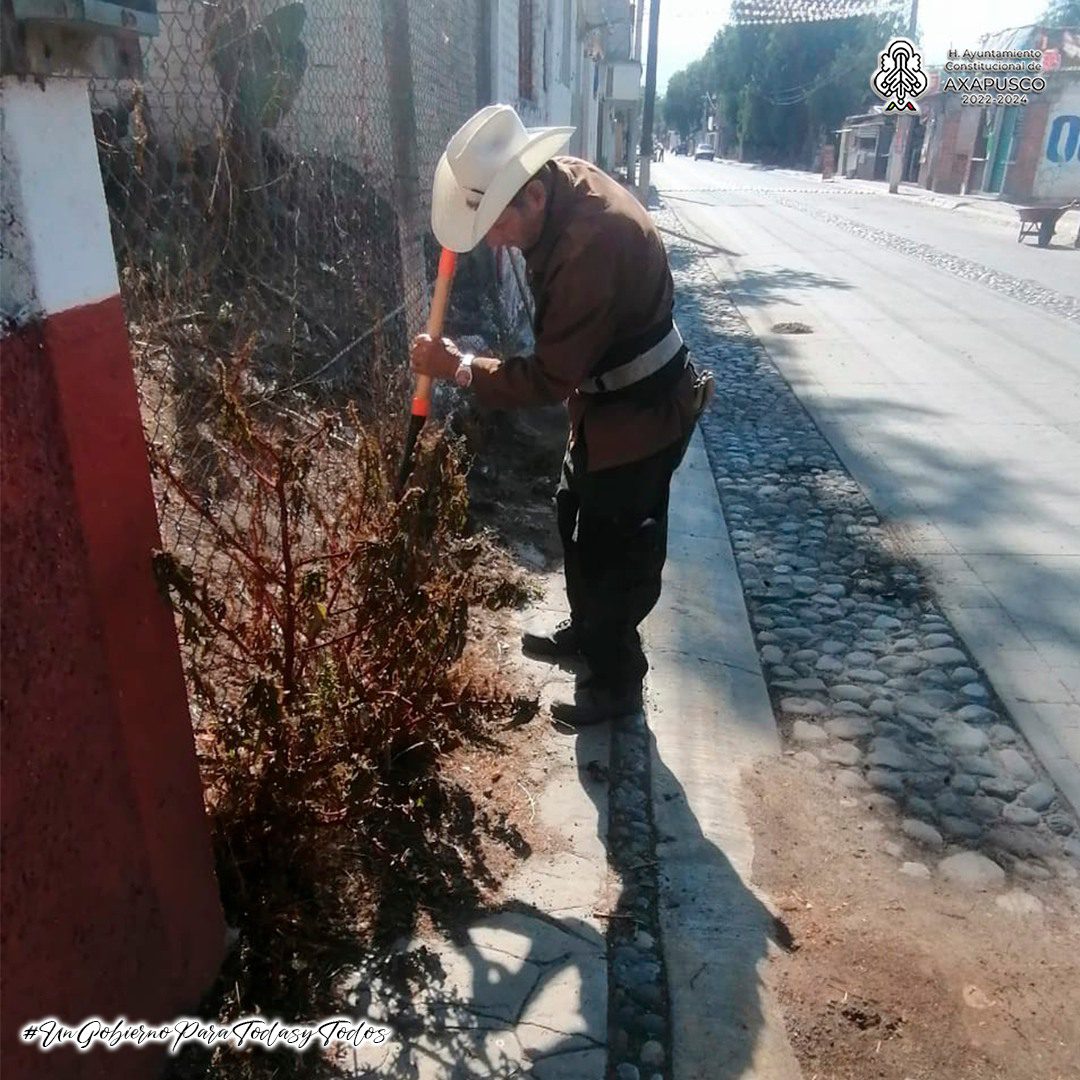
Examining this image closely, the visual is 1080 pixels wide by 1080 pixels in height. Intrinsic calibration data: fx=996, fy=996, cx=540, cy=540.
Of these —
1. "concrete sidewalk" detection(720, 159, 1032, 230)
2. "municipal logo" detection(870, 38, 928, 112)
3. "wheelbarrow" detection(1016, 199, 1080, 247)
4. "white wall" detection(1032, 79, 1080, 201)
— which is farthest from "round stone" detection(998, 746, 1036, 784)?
"white wall" detection(1032, 79, 1080, 201)

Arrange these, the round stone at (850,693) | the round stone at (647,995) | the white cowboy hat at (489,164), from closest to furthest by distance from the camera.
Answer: the round stone at (647,995) → the white cowboy hat at (489,164) → the round stone at (850,693)

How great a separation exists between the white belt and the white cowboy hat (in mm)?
535

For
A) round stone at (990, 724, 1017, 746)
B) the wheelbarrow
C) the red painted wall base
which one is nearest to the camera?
the red painted wall base

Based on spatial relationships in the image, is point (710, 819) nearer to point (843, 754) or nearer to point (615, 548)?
point (843, 754)

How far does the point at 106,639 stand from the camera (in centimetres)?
161

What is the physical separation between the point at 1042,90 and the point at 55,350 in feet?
116

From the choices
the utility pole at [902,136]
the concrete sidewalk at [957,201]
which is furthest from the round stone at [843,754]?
the utility pole at [902,136]

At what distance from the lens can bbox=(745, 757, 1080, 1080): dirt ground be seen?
6.99 ft

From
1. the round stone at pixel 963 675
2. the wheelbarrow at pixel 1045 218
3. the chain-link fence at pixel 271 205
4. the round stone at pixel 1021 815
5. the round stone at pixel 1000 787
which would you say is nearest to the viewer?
the round stone at pixel 1021 815

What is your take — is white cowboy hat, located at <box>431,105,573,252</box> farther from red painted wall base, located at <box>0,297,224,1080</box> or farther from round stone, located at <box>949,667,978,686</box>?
round stone, located at <box>949,667,978,686</box>

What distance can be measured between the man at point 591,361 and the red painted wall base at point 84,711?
3.96 ft

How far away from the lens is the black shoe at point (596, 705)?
10.4ft

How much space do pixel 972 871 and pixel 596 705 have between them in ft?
3.85

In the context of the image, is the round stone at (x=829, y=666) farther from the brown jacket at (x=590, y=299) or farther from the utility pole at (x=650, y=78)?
the utility pole at (x=650, y=78)
